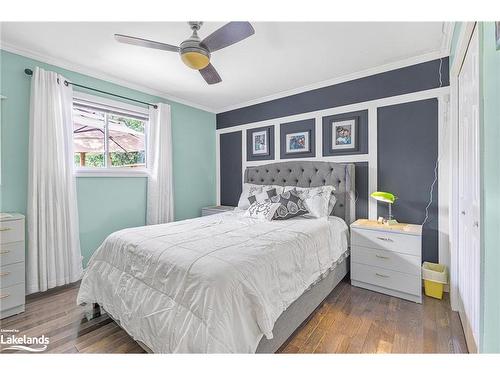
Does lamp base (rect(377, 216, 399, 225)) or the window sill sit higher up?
the window sill

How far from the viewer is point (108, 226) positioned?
9.93 feet

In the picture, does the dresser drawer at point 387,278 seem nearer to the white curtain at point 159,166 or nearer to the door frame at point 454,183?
the door frame at point 454,183

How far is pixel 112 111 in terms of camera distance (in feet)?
10.1

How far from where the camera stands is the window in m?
2.88

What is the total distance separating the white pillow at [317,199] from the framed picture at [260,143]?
1.13 metres

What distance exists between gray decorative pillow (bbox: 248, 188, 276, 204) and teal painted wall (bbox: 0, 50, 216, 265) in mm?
1353

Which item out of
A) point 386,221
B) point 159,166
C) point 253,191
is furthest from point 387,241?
point 159,166

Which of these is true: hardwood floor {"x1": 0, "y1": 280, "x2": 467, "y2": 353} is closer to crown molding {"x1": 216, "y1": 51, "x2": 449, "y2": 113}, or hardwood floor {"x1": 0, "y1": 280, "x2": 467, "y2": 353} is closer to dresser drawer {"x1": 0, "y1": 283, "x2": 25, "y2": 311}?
dresser drawer {"x1": 0, "y1": 283, "x2": 25, "y2": 311}

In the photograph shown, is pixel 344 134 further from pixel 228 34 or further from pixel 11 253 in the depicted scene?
pixel 11 253

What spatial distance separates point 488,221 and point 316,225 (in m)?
1.34

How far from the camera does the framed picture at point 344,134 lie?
2.95 metres

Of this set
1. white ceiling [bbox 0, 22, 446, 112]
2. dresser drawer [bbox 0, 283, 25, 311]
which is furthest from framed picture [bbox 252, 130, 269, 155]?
dresser drawer [bbox 0, 283, 25, 311]

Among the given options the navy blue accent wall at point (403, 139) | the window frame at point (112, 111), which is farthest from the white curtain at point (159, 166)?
the navy blue accent wall at point (403, 139)
